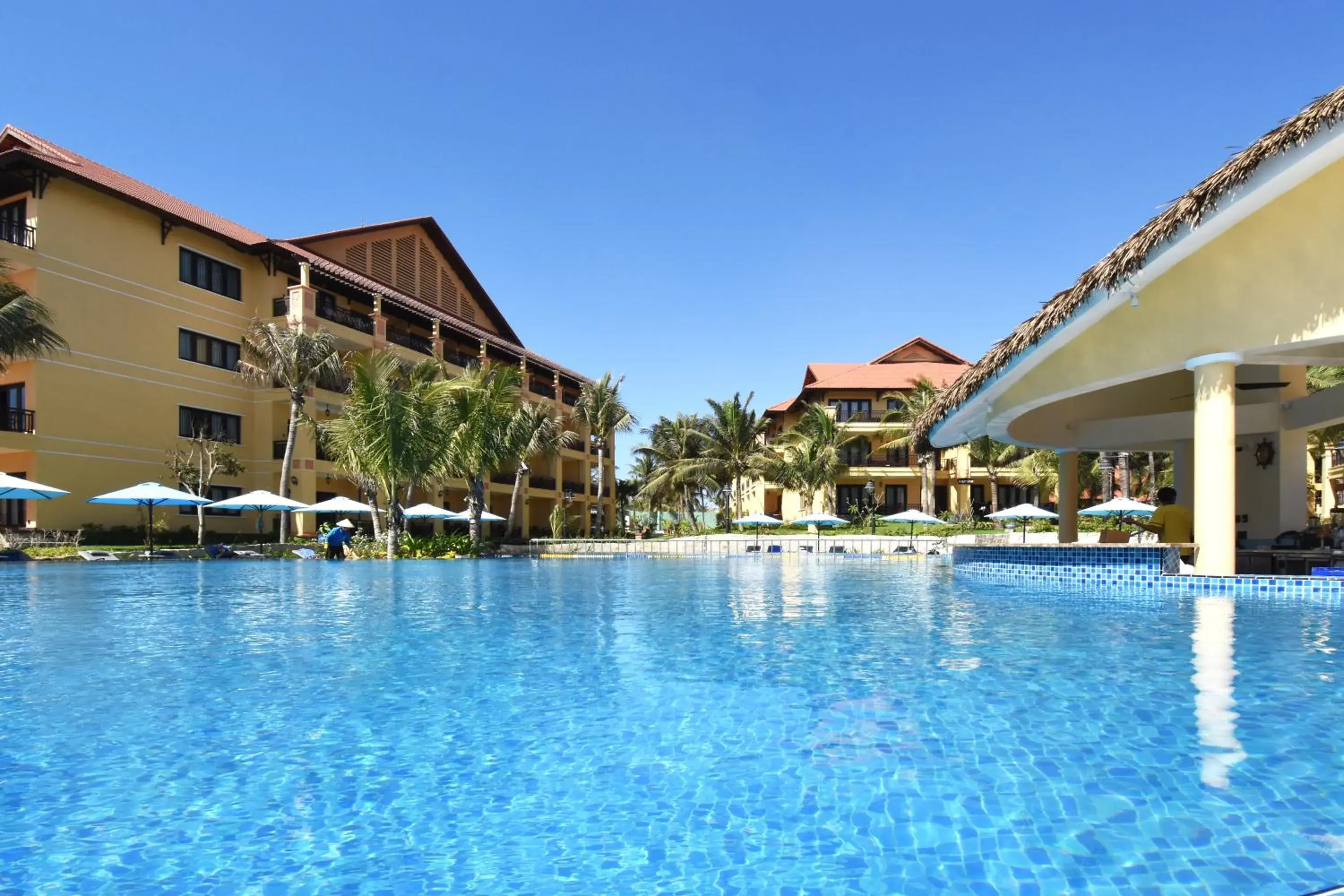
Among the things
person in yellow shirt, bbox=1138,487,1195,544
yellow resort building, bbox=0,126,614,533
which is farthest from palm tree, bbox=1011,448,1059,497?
person in yellow shirt, bbox=1138,487,1195,544

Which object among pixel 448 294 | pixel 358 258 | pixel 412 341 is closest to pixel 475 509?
pixel 412 341

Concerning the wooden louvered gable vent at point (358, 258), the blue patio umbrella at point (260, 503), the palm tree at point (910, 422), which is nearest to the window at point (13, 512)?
the blue patio umbrella at point (260, 503)

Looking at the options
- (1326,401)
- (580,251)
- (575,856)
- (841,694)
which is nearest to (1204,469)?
(1326,401)

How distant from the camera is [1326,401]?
1430 cm

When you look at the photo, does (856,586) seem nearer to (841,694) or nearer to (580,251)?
(841,694)

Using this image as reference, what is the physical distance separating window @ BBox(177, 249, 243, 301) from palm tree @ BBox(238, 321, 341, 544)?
2.59 m

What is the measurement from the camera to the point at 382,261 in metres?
37.8

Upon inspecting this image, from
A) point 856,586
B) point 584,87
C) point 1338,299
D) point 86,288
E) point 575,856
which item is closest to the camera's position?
point 575,856

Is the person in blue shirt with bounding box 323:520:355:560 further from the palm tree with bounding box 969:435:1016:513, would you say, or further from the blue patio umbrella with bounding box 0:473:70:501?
the palm tree with bounding box 969:435:1016:513

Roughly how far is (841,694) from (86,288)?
90.1ft

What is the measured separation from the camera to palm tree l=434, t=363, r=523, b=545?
84.0ft

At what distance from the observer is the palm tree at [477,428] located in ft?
84.0

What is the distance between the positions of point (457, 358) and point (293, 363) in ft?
40.5

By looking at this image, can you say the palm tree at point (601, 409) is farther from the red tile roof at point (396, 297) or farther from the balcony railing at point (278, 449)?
the balcony railing at point (278, 449)
